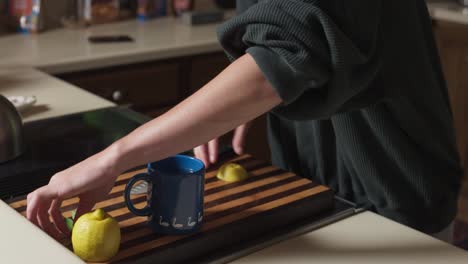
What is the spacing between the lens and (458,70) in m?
3.18

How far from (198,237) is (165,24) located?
189 cm

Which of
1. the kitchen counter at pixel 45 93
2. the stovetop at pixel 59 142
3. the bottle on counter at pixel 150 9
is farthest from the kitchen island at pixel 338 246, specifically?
the bottle on counter at pixel 150 9

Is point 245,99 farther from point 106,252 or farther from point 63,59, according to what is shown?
point 63,59

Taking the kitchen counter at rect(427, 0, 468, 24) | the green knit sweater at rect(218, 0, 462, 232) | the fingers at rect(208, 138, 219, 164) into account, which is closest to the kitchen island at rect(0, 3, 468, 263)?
Answer: the green knit sweater at rect(218, 0, 462, 232)

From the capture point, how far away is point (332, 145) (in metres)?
1.45

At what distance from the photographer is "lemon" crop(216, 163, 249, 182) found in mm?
1297

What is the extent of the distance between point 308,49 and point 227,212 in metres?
0.31

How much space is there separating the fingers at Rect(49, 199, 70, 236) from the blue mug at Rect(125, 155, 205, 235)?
99 millimetres

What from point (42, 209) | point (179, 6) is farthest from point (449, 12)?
point (42, 209)

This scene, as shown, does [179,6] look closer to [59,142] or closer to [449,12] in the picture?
[449,12]

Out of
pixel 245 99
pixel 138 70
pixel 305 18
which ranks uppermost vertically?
pixel 305 18

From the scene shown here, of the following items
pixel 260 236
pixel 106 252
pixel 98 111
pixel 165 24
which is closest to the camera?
pixel 106 252

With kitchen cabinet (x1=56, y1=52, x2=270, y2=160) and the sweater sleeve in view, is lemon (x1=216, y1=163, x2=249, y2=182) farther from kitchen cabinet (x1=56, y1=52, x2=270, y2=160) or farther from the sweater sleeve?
kitchen cabinet (x1=56, y1=52, x2=270, y2=160)

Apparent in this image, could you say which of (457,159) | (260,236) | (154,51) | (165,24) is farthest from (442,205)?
(165,24)
